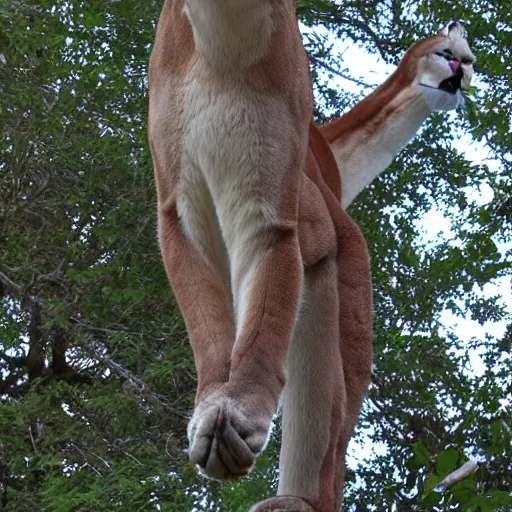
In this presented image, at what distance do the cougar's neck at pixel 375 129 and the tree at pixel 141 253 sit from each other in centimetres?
191

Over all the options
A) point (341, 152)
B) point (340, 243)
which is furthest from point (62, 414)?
point (340, 243)

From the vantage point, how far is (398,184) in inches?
276

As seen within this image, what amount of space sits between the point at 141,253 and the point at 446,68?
9.07 feet

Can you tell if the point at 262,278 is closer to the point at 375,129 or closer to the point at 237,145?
the point at 237,145

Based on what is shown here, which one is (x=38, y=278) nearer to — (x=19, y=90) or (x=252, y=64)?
(x=19, y=90)

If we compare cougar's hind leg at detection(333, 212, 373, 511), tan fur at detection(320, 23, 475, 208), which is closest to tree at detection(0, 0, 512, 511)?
tan fur at detection(320, 23, 475, 208)

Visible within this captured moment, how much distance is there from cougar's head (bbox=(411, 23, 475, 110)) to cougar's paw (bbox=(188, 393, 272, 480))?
2261mm

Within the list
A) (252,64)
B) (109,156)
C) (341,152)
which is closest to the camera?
(252,64)

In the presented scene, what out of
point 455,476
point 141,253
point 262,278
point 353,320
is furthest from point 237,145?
point 141,253

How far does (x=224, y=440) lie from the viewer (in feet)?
8.29

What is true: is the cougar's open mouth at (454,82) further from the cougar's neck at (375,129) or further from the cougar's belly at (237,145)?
the cougar's belly at (237,145)

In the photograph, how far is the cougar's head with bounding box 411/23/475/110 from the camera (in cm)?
443

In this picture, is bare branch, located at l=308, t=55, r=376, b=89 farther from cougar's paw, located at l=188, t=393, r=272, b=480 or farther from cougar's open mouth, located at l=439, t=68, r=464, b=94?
cougar's paw, located at l=188, t=393, r=272, b=480

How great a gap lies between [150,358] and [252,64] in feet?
12.9
